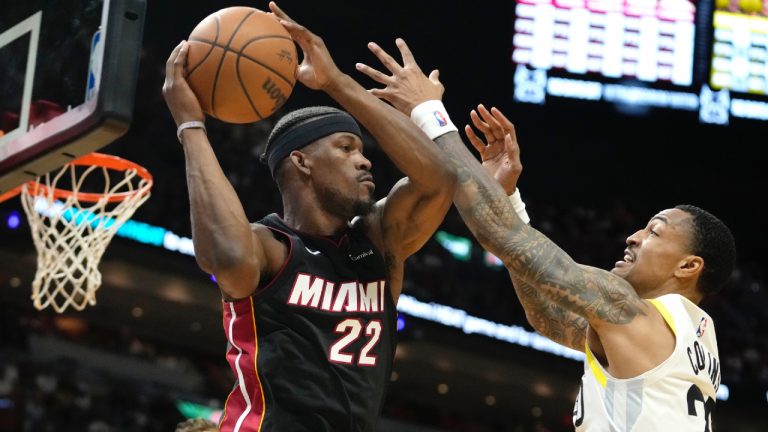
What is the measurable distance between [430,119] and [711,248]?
40.0 inches

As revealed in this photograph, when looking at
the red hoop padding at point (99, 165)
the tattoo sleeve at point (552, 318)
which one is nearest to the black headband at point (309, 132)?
the tattoo sleeve at point (552, 318)

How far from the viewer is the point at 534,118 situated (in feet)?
41.1

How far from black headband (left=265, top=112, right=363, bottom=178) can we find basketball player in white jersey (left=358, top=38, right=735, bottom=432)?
0.20 metres

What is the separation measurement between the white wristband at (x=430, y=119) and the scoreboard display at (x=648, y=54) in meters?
7.08

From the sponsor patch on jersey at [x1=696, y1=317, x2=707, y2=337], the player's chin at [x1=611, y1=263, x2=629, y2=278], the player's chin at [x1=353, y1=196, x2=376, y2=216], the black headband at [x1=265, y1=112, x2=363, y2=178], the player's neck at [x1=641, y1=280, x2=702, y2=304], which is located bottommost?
the sponsor patch on jersey at [x1=696, y1=317, x2=707, y2=337]

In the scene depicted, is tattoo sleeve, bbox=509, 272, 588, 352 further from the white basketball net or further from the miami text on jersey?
the white basketball net

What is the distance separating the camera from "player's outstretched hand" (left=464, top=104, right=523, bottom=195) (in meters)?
3.99

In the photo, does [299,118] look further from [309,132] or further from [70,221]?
[70,221]

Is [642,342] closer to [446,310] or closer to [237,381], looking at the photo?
[237,381]

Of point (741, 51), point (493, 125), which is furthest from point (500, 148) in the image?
point (741, 51)

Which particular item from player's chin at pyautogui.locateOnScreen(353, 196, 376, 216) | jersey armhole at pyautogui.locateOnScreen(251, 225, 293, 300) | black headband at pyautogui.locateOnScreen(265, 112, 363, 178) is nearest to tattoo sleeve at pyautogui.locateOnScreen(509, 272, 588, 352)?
player's chin at pyautogui.locateOnScreen(353, 196, 376, 216)

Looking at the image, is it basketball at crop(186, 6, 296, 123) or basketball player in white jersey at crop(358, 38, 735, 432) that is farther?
basketball player in white jersey at crop(358, 38, 735, 432)

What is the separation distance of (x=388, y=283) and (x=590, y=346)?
0.74 metres

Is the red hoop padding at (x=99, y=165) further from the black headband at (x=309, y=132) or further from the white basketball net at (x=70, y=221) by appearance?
the black headband at (x=309, y=132)
